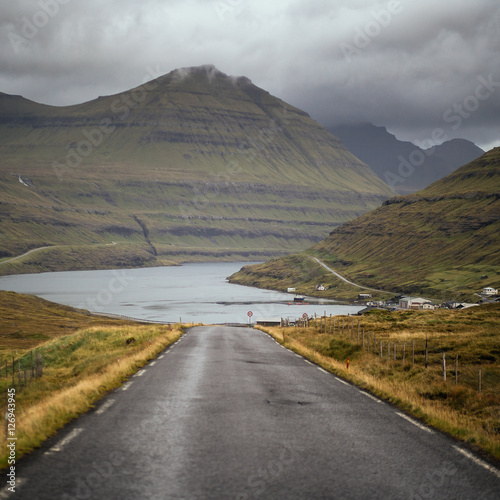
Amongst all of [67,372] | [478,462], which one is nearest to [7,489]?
[478,462]

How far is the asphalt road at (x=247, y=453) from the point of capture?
8.34 m

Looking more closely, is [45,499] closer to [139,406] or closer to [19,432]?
[19,432]

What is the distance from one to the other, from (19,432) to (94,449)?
6.11 ft

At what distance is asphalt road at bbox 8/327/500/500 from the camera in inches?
328

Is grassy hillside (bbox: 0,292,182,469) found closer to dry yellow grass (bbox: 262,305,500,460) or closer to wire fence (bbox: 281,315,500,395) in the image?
dry yellow grass (bbox: 262,305,500,460)

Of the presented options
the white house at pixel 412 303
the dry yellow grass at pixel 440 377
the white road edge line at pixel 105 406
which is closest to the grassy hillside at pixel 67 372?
the white road edge line at pixel 105 406

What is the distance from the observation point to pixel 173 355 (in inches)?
1119

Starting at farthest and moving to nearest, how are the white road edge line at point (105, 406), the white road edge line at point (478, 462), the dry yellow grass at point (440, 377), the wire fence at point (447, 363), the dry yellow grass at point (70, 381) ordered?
the wire fence at point (447, 363) → the dry yellow grass at point (440, 377) → the white road edge line at point (105, 406) → the dry yellow grass at point (70, 381) → the white road edge line at point (478, 462)

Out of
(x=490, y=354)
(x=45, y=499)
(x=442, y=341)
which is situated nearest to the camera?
(x=45, y=499)

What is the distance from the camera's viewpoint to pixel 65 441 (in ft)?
34.6

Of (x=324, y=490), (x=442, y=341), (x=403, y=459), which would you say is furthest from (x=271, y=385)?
(x=442, y=341)

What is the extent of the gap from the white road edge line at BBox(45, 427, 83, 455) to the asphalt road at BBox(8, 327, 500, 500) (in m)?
0.02

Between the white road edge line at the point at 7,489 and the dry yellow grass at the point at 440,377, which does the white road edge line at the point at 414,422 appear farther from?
→ the white road edge line at the point at 7,489

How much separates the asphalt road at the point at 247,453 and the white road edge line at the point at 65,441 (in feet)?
0.06
